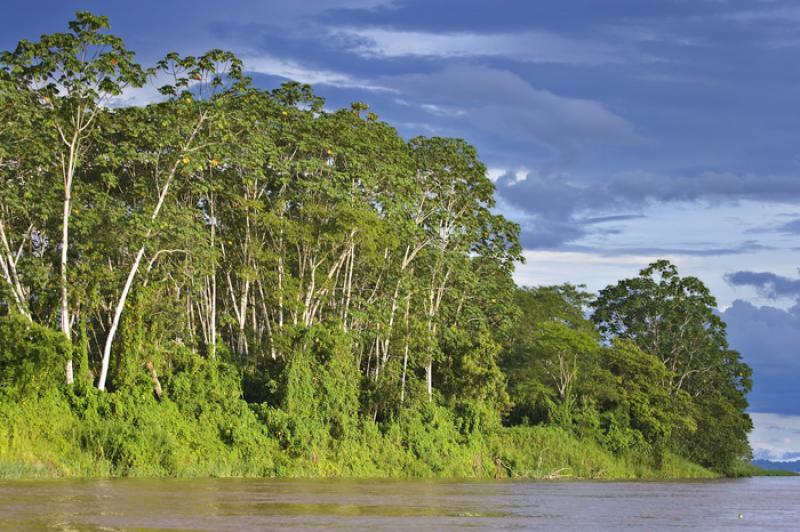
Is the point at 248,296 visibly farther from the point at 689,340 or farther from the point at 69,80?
the point at 689,340

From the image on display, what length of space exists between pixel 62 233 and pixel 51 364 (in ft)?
19.1

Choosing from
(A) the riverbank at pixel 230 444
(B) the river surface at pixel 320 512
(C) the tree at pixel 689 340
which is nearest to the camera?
(B) the river surface at pixel 320 512

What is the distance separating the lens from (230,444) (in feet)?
133

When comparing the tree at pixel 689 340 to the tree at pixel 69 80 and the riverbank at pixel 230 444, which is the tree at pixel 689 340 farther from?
the tree at pixel 69 80

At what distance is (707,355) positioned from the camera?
84.2m

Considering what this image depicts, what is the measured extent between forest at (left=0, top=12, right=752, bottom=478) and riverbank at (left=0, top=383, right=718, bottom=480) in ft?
0.33

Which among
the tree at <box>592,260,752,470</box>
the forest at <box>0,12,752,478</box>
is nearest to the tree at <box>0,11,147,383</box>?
the forest at <box>0,12,752,478</box>

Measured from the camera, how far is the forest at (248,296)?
117 ft

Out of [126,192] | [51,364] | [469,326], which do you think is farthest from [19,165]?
[469,326]

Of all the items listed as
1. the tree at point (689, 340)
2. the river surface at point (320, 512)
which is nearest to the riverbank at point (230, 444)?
the river surface at point (320, 512)

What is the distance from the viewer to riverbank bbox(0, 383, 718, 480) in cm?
3275

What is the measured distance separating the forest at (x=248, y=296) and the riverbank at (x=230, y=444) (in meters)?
0.10

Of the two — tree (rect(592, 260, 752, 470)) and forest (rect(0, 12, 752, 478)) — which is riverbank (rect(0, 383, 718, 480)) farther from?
tree (rect(592, 260, 752, 470))

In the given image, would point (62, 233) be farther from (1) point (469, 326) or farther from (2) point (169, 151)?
(1) point (469, 326)
